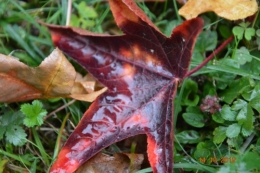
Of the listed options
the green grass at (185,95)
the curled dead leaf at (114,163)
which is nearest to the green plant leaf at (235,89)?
the green grass at (185,95)

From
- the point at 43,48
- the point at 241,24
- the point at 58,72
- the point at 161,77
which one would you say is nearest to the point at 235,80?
the point at 241,24

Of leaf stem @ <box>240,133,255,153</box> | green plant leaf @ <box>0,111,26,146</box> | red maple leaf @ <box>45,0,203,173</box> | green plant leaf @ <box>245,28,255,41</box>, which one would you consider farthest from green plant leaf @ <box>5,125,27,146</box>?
green plant leaf @ <box>245,28,255,41</box>

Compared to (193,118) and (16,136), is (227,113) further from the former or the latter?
(16,136)

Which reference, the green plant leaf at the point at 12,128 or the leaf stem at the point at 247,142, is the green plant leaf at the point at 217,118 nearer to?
the leaf stem at the point at 247,142

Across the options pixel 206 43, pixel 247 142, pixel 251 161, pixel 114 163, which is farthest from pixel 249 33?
pixel 114 163

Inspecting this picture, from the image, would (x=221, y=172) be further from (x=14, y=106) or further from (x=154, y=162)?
(x=14, y=106)

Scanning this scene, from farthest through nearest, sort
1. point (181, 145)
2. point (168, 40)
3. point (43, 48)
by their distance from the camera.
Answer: point (43, 48)
point (181, 145)
point (168, 40)

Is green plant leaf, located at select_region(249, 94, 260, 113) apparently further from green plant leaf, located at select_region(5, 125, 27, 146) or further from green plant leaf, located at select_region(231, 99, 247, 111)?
green plant leaf, located at select_region(5, 125, 27, 146)
